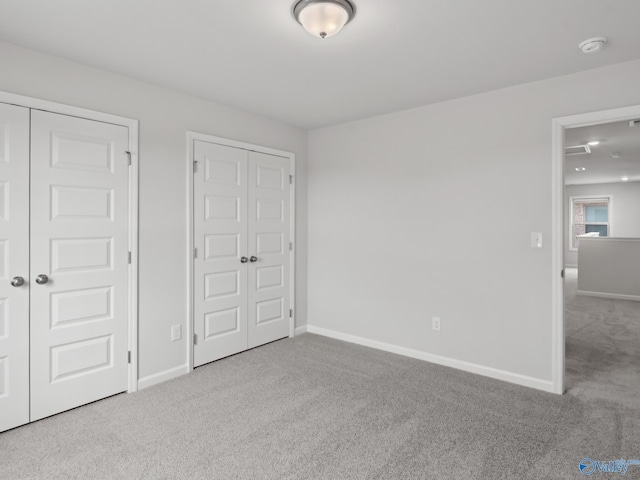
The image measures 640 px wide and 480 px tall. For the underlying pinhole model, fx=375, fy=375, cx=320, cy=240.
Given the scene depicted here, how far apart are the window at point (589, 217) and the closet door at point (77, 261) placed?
37.0 ft

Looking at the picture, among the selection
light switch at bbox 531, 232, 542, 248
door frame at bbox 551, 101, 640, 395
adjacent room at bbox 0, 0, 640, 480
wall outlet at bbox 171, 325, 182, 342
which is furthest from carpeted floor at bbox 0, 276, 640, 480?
light switch at bbox 531, 232, 542, 248

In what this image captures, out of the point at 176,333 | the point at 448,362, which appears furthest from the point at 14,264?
the point at 448,362

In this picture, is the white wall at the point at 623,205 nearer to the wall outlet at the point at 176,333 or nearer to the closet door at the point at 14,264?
the wall outlet at the point at 176,333

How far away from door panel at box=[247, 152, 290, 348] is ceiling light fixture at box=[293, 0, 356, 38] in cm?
199

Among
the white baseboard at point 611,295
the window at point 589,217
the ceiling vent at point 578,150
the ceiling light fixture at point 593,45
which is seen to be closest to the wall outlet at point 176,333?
the ceiling light fixture at point 593,45

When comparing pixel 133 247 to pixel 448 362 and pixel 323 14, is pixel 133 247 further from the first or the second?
pixel 448 362

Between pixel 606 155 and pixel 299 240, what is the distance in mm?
5405

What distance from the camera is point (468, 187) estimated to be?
335 centimetres

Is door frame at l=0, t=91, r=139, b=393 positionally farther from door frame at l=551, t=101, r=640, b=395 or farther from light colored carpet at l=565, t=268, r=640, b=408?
light colored carpet at l=565, t=268, r=640, b=408

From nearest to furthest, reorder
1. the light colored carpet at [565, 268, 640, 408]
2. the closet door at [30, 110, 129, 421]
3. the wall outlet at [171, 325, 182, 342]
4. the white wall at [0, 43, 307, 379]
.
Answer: the closet door at [30, 110, 129, 421]
the white wall at [0, 43, 307, 379]
the light colored carpet at [565, 268, 640, 408]
the wall outlet at [171, 325, 182, 342]

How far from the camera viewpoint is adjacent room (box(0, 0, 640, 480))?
83.4 inches

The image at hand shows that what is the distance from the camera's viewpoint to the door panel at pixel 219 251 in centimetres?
343

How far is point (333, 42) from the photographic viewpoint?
236cm

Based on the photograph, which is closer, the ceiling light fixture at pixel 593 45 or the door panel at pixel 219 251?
the ceiling light fixture at pixel 593 45
